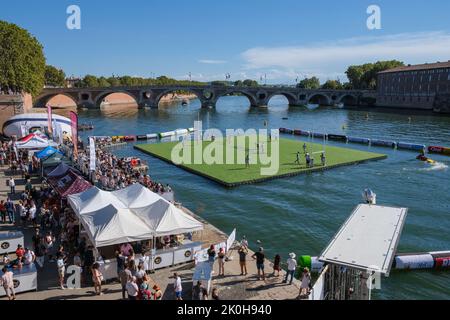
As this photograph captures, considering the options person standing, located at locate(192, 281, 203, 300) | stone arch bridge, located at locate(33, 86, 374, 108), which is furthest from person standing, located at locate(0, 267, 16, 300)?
stone arch bridge, located at locate(33, 86, 374, 108)

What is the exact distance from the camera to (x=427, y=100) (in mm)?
111562

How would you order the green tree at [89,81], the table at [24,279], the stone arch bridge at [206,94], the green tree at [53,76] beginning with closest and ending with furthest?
the table at [24,279] < the stone arch bridge at [206,94] < the green tree at [53,76] < the green tree at [89,81]

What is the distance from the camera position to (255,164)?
3697cm

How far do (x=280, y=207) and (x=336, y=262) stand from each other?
1532 centimetres

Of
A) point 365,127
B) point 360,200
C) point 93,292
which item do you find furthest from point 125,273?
point 365,127

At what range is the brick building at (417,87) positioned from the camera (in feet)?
350

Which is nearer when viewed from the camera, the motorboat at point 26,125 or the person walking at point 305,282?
the person walking at point 305,282

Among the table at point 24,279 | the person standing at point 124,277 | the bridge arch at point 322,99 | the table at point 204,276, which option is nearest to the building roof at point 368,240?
the table at point 204,276

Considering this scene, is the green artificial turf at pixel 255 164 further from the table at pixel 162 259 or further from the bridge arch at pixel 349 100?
the bridge arch at pixel 349 100

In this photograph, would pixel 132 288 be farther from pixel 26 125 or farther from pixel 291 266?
pixel 26 125

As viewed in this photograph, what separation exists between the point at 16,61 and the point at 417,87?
102 meters

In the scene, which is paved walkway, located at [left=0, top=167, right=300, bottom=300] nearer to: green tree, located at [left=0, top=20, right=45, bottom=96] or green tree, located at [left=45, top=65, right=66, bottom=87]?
green tree, located at [left=0, top=20, right=45, bottom=96]

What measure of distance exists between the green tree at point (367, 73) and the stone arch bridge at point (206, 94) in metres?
17.2

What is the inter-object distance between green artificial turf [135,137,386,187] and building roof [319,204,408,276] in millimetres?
16372
